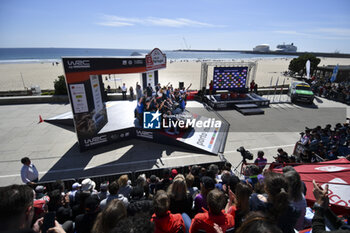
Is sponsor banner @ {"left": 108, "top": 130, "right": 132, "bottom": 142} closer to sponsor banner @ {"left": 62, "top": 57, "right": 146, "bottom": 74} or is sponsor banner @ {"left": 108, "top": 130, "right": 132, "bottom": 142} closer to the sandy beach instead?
sponsor banner @ {"left": 62, "top": 57, "right": 146, "bottom": 74}

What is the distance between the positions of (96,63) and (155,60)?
224 inches

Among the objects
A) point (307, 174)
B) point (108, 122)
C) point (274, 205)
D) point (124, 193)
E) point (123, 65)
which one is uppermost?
point (123, 65)

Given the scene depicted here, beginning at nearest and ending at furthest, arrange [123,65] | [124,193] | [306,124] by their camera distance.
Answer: [124,193]
[123,65]
[306,124]

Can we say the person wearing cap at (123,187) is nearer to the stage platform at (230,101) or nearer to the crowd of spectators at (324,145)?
the crowd of spectators at (324,145)

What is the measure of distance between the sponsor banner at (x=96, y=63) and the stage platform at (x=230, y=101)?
837cm

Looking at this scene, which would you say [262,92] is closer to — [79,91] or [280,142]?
[280,142]

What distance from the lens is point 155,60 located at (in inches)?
540

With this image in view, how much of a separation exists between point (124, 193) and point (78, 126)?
18.3 ft

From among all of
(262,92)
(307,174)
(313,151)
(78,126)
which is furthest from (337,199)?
(262,92)

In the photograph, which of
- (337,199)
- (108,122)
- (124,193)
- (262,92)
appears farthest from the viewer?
(262,92)

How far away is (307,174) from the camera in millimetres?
4711

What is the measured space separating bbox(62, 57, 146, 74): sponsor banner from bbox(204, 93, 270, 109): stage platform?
837 cm

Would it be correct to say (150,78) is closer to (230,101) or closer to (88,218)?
(230,101)

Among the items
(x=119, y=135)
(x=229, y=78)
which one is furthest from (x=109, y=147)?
(x=229, y=78)
